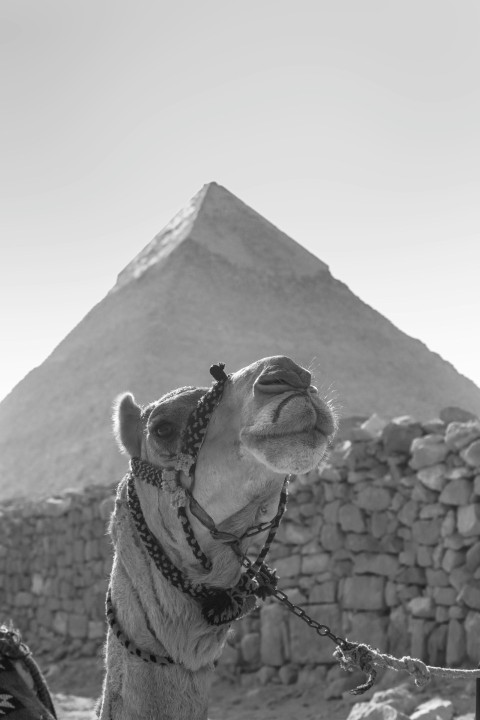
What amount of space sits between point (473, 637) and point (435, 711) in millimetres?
1285

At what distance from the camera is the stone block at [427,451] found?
9.70 meters

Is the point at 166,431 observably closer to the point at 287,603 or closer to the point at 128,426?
the point at 128,426

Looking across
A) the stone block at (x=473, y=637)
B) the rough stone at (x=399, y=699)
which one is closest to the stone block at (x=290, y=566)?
the stone block at (x=473, y=637)

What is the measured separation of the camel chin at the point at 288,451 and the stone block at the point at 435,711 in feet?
20.2

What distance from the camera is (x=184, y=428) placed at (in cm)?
207

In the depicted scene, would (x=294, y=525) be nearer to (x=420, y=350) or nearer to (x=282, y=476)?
(x=282, y=476)

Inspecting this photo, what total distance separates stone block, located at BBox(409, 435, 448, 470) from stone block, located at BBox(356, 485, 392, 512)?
1.66ft

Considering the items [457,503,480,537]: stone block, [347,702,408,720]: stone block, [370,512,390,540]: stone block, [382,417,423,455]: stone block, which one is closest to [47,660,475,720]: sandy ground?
[347,702,408,720]: stone block

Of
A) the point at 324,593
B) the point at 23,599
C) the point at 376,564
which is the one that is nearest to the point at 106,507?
the point at 23,599

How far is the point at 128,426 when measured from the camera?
2258 millimetres

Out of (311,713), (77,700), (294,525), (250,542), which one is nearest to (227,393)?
(250,542)

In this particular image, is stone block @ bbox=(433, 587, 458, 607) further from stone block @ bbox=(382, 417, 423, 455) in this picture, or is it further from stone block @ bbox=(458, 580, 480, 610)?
stone block @ bbox=(382, 417, 423, 455)

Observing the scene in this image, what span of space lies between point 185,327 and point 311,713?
177 feet

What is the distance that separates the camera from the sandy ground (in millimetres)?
8367
